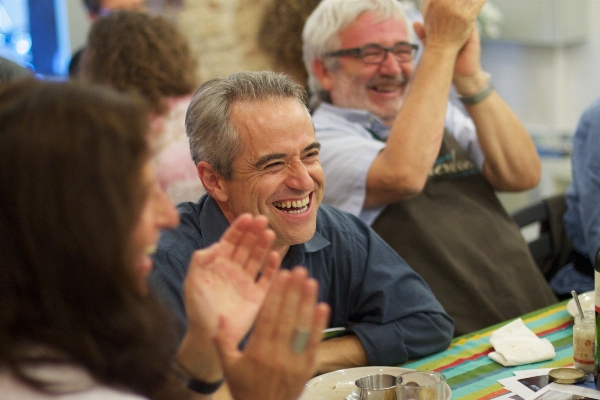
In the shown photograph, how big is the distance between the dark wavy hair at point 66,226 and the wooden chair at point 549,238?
2.05 metres

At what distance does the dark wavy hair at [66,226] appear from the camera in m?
0.77

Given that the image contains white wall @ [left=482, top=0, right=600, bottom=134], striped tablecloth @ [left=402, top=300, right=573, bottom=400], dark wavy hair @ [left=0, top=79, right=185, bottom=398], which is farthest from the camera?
white wall @ [left=482, top=0, right=600, bottom=134]

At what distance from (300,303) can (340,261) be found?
2.43 ft

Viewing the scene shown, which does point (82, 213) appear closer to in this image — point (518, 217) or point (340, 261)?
point (340, 261)

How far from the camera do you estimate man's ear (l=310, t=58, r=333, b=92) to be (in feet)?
7.87

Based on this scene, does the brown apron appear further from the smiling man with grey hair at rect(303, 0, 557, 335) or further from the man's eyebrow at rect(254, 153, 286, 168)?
the man's eyebrow at rect(254, 153, 286, 168)

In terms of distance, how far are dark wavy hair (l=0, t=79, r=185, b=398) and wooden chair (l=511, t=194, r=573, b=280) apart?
205 cm

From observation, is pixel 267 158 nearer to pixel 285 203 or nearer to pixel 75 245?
pixel 285 203

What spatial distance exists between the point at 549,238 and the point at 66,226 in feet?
7.27

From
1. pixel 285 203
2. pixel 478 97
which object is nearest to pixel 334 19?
pixel 478 97

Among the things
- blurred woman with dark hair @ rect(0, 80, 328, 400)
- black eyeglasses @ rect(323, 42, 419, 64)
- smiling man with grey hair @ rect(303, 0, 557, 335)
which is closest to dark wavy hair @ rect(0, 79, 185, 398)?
blurred woman with dark hair @ rect(0, 80, 328, 400)

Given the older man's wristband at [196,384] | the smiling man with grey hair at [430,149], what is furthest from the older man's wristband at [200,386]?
the smiling man with grey hair at [430,149]

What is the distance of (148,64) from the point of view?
2740mm

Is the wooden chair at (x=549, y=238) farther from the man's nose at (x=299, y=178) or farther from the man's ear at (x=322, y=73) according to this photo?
the man's nose at (x=299, y=178)
